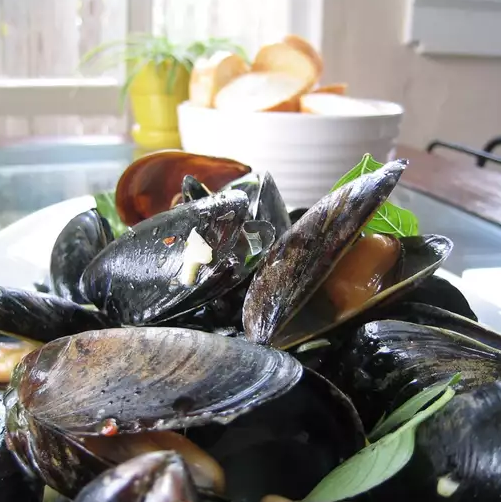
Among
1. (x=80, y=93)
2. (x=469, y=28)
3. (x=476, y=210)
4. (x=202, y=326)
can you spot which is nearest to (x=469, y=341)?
(x=202, y=326)

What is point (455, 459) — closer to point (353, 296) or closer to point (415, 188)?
point (353, 296)

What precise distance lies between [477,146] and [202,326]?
1999 millimetres

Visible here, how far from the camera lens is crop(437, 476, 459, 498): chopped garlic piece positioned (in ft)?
0.95

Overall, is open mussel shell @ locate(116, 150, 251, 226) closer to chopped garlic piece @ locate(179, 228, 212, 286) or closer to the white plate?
the white plate

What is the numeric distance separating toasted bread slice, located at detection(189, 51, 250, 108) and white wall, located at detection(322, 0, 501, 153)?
0.96 m

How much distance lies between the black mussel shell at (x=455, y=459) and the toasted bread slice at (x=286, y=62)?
0.78 metres

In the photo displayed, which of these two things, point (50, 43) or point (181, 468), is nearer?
point (181, 468)

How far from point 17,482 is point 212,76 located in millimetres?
793

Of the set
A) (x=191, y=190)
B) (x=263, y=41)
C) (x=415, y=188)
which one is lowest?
(x=415, y=188)

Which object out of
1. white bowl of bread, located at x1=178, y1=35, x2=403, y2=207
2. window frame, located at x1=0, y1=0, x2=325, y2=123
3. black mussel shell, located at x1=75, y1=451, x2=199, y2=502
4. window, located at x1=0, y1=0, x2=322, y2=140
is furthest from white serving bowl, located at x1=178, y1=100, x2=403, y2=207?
window frame, located at x1=0, y1=0, x2=325, y2=123

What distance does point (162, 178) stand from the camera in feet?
2.06

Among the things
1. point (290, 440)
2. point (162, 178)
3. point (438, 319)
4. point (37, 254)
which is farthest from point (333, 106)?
point (290, 440)

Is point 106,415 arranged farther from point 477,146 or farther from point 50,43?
point 477,146

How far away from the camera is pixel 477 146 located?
2.21 meters
